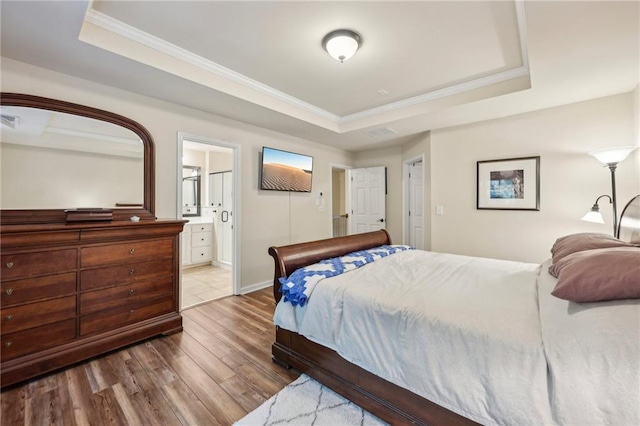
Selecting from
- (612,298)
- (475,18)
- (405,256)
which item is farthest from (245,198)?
(612,298)

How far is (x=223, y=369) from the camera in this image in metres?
2.08

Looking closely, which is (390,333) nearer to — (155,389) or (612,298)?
(612,298)

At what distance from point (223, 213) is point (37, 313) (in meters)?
3.40

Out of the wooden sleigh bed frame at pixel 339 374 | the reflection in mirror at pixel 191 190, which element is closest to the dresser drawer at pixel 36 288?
the wooden sleigh bed frame at pixel 339 374

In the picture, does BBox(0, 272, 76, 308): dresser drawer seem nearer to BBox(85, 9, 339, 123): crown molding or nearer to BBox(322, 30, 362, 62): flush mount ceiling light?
BBox(85, 9, 339, 123): crown molding

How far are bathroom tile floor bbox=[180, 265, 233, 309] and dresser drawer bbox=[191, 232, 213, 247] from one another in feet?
1.57

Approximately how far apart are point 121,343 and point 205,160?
4.18m

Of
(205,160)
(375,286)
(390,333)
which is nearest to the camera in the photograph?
(390,333)

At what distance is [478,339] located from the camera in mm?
1205

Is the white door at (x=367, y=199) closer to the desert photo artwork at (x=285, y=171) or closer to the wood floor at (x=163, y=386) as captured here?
the desert photo artwork at (x=285, y=171)

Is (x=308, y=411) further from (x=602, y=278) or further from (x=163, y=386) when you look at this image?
(x=602, y=278)

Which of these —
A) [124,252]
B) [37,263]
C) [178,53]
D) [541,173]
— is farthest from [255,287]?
[541,173]

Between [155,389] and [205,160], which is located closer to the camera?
[155,389]

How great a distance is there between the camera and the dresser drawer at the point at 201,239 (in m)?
5.20
